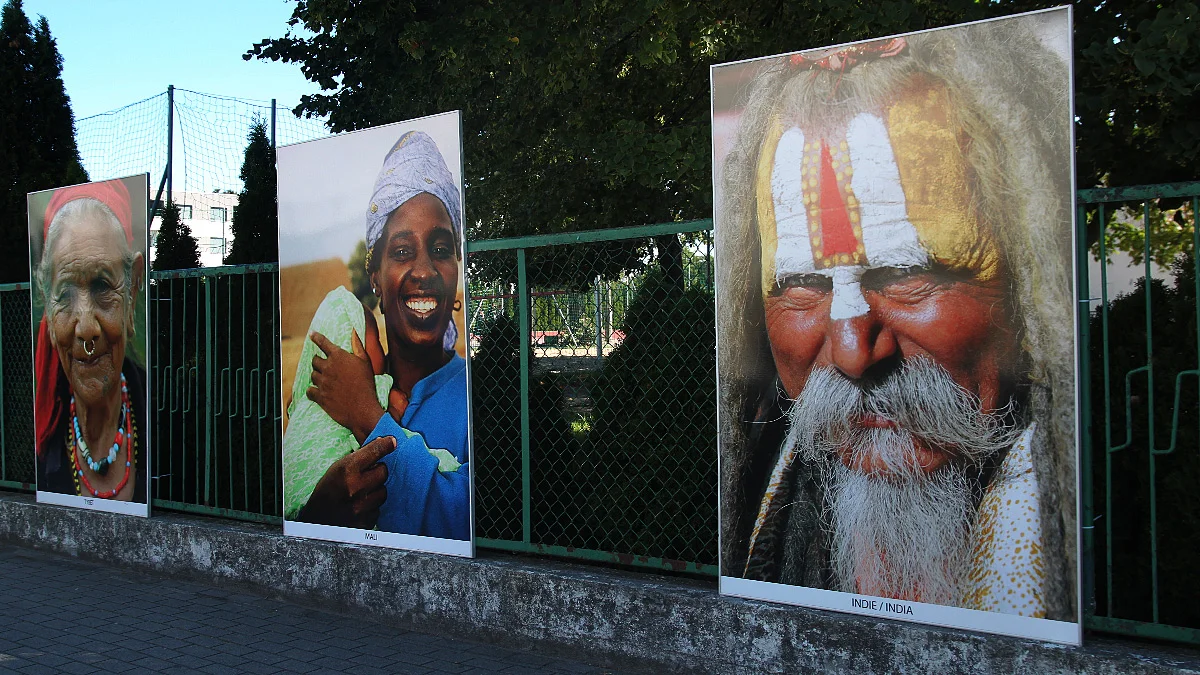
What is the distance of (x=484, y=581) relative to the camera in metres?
5.38

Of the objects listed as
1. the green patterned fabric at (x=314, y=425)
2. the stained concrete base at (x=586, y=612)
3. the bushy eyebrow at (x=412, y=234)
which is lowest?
the stained concrete base at (x=586, y=612)

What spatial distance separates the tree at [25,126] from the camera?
35.2ft

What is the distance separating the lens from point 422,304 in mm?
5645

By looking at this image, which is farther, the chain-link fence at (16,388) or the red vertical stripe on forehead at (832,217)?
the chain-link fence at (16,388)

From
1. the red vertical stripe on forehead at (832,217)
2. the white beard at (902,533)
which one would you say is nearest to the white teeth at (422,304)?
the red vertical stripe on forehead at (832,217)

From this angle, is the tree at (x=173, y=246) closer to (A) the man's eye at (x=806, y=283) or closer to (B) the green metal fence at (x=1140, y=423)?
(A) the man's eye at (x=806, y=283)

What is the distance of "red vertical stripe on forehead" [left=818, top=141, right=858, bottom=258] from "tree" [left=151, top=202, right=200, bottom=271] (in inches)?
289

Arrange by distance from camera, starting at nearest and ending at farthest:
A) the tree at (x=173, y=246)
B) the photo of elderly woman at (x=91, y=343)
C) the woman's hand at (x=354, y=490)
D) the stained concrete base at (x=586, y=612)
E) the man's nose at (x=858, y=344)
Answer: the stained concrete base at (x=586, y=612) → the man's nose at (x=858, y=344) → the woman's hand at (x=354, y=490) → the photo of elderly woman at (x=91, y=343) → the tree at (x=173, y=246)

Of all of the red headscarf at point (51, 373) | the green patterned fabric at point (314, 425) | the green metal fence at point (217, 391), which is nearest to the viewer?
the green patterned fabric at point (314, 425)

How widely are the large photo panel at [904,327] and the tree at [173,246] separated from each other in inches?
273

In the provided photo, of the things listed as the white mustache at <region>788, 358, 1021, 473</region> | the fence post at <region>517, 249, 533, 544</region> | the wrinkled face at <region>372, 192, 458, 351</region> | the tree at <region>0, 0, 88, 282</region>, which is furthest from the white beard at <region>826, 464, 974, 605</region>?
the tree at <region>0, 0, 88, 282</region>

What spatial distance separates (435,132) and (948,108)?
9.04 ft

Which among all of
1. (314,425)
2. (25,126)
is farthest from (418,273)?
(25,126)

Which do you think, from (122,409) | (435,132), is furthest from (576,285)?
(122,409)
